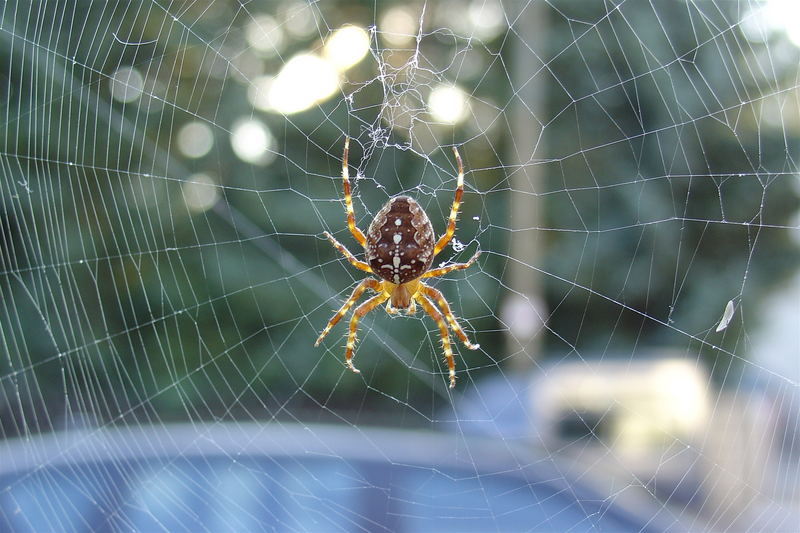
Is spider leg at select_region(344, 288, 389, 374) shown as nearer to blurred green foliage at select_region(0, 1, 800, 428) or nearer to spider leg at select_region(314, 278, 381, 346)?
spider leg at select_region(314, 278, 381, 346)

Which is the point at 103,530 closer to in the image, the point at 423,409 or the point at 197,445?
the point at 197,445

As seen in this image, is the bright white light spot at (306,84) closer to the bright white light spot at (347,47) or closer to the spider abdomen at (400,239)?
the bright white light spot at (347,47)

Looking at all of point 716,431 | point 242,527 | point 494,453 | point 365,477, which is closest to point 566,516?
point 494,453

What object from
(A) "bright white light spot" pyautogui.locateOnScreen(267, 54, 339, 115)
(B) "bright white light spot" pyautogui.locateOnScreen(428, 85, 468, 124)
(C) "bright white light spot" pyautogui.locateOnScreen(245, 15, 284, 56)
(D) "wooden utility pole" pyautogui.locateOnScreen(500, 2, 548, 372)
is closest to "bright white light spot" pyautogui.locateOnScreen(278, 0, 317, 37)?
(C) "bright white light spot" pyautogui.locateOnScreen(245, 15, 284, 56)

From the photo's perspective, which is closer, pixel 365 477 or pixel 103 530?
pixel 103 530

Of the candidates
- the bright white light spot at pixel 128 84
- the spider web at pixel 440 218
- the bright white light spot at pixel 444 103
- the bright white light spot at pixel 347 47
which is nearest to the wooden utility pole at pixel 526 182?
the spider web at pixel 440 218
